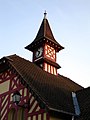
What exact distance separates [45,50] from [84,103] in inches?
253

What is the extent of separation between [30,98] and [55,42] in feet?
26.9

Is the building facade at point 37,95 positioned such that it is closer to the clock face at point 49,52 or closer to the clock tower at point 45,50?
the clock tower at point 45,50

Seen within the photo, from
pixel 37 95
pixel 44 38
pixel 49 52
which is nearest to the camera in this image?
pixel 37 95

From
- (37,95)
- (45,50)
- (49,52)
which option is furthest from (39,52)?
(37,95)

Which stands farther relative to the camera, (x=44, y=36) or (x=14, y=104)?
(x=44, y=36)

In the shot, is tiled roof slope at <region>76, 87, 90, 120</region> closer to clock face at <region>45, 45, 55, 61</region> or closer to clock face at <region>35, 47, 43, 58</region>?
clock face at <region>45, 45, 55, 61</region>

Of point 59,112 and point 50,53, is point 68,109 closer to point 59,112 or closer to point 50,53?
point 59,112

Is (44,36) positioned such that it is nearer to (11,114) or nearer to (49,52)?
(49,52)

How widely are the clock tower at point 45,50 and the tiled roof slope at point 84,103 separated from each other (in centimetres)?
374

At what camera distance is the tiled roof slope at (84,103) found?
44.2ft

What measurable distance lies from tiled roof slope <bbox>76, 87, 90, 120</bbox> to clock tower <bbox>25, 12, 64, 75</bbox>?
3.74 m

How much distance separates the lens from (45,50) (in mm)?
20328

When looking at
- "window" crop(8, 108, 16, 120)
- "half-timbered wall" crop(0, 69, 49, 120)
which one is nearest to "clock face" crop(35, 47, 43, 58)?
"half-timbered wall" crop(0, 69, 49, 120)

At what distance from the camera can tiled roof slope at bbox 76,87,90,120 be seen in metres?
13.5
